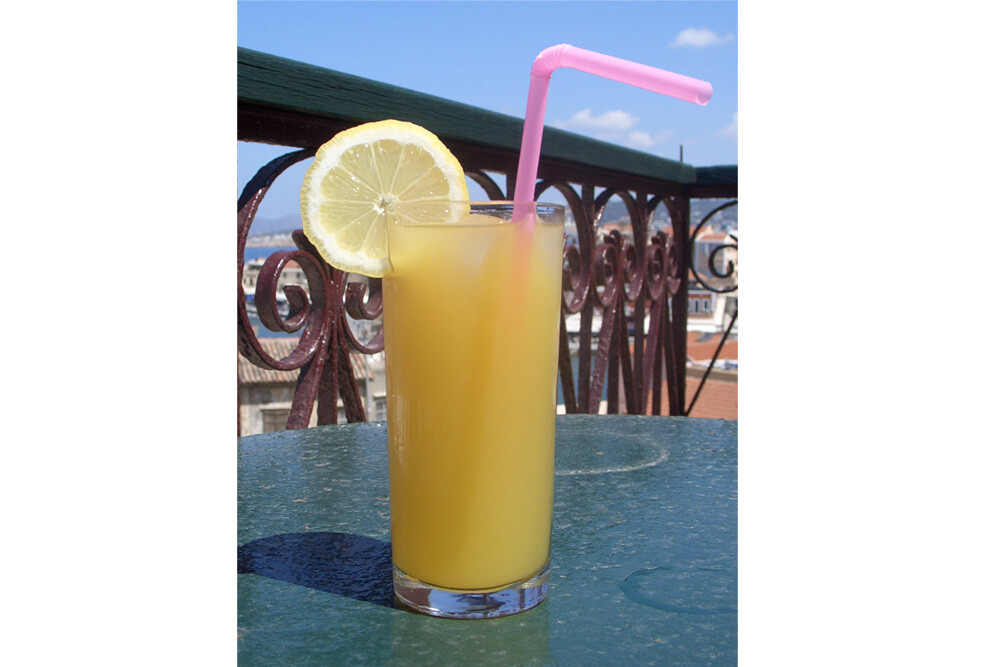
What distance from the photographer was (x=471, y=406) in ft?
2.06

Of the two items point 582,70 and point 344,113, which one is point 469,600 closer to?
point 582,70

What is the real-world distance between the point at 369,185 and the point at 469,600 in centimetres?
37

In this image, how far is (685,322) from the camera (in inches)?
105

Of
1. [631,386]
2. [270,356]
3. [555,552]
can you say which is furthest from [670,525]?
[631,386]

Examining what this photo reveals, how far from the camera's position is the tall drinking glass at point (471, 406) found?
2.05 feet

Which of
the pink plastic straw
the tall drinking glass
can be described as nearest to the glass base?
the tall drinking glass

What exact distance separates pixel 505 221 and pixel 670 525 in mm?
388

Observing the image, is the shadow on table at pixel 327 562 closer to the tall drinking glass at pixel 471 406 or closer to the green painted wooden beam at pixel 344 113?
the tall drinking glass at pixel 471 406

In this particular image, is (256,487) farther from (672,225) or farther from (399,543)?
(672,225)

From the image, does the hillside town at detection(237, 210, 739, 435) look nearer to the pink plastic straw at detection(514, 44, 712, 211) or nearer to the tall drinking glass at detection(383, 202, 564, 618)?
the tall drinking glass at detection(383, 202, 564, 618)

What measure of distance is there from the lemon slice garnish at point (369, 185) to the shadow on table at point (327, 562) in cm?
27

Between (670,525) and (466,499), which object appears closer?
(466,499)

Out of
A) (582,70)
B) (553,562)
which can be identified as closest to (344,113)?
(582,70)

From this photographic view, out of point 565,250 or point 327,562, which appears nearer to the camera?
point 327,562
